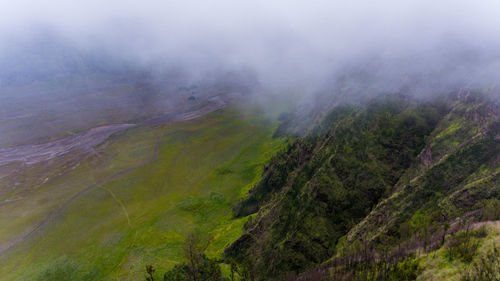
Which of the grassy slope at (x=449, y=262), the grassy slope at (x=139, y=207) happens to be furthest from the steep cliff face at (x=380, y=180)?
the grassy slope at (x=139, y=207)

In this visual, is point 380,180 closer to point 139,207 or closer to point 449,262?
point 449,262

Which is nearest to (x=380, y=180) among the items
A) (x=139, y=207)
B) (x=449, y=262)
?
(x=449, y=262)

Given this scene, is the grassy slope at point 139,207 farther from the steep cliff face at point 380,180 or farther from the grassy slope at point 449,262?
the grassy slope at point 449,262

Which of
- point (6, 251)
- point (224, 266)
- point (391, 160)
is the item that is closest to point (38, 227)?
point (6, 251)

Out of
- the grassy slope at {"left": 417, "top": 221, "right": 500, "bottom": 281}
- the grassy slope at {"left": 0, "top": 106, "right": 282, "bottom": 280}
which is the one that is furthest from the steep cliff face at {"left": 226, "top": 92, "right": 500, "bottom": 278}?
the grassy slope at {"left": 0, "top": 106, "right": 282, "bottom": 280}

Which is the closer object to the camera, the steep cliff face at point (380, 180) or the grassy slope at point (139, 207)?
the steep cliff face at point (380, 180)

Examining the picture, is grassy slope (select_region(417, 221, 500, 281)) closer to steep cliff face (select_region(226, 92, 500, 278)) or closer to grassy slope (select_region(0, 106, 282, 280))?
steep cliff face (select_region(226, 92, 500, 278))
